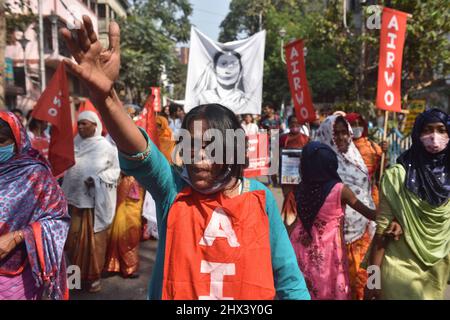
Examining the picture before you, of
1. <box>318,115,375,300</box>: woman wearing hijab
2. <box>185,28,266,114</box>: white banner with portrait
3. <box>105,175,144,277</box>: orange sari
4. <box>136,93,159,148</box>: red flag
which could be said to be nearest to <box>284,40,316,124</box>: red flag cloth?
<box>185,28,266,114</box>: white banner with portrait

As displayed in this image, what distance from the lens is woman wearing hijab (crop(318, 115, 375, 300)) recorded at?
3537mm

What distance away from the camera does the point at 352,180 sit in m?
3.66

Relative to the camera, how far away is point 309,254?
9.78 ft

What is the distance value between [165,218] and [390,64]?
3437 mm

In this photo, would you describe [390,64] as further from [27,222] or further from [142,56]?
[142,56]

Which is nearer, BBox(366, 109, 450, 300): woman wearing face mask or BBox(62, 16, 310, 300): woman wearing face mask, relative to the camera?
BBox(62, 16, 310, 300): woman wearing face mask

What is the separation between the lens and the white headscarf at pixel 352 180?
3.54m

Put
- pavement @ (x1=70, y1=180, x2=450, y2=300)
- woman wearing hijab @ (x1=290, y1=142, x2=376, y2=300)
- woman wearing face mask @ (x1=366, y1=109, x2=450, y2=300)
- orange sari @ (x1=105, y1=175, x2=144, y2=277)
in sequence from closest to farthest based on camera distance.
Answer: woman wearing face mask @ (x1=366, y1=109, x2=450, y2=300) → woman wearing hijab @ (x1=290, y1=142, x2=376, y2=300) → pavement @ (x1=70, y1=180, x2=450, y2=300) → orange sari @ (x1=105, y1=175, x2=144, y2=277)

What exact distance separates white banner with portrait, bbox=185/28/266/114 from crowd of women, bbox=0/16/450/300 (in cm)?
137

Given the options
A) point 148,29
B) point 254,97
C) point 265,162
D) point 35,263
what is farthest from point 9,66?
point 35,263

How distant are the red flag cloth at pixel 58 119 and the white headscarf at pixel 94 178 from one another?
0.35 meters

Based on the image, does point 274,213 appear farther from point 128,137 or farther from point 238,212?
point 128,137

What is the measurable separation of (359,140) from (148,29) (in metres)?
17.0

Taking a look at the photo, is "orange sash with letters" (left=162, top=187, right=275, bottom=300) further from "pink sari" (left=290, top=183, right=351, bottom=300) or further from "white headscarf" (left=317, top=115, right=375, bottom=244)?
"white headscarf" (left=317, top=115, right=375, bottom=244)
